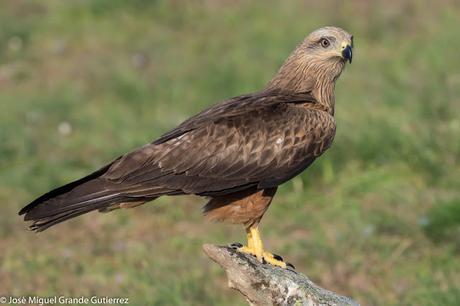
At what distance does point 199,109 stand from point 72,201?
6086 mm

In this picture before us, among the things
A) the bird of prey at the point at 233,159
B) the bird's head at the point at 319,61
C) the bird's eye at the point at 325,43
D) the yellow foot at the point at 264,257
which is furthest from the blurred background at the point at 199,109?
the bird's eye at the point at 325,43

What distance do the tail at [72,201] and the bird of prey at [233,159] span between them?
0.02m

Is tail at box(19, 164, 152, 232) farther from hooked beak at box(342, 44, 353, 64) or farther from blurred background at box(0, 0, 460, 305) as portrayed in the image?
blurred background at box(0, 0, 460, 305)

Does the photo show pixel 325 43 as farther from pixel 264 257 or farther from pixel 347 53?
pixel 264 257

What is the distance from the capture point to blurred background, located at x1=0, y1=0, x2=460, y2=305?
834 cm

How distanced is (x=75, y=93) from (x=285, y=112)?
6.55 metres

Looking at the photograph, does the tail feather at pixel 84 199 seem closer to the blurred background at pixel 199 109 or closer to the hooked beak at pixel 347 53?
the hooked beak at pixel 347 53

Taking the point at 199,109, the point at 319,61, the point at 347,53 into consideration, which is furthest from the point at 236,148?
the point at 199,109

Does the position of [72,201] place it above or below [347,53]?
below

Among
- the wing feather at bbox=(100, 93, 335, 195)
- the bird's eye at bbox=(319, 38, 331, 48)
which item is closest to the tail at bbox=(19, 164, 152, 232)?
the wing feather at bbox=(100, 93, 335, 195)

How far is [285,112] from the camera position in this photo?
621 centimetres

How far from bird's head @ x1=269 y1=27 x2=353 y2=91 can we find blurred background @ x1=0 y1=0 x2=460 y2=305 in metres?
1.64

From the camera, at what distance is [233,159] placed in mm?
6125

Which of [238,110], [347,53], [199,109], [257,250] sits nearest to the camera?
[257,250]
